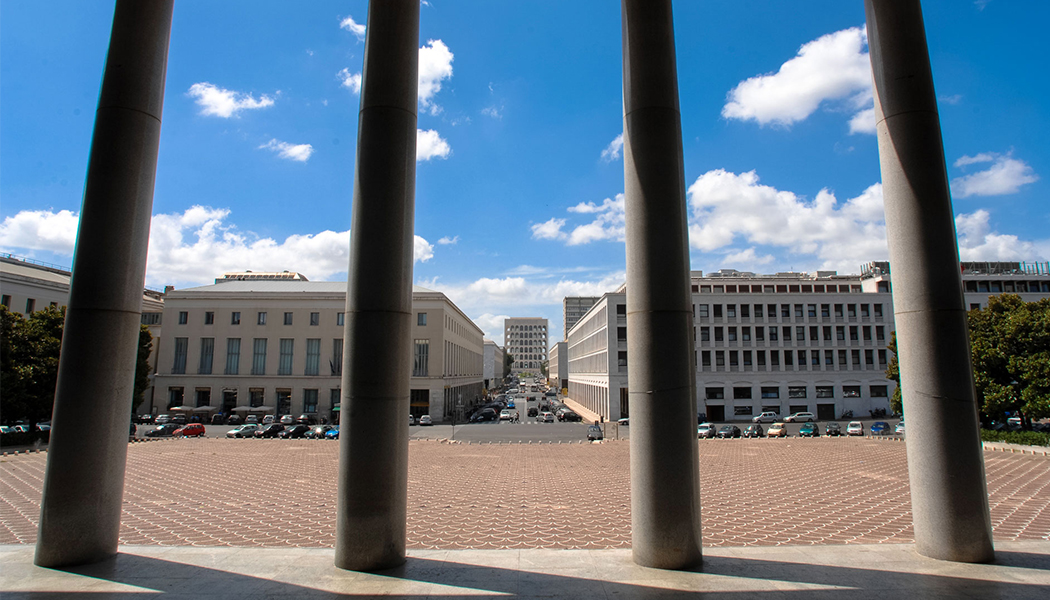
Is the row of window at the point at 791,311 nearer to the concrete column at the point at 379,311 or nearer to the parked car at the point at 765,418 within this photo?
the parked car at the point at 765,418

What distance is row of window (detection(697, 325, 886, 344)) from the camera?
228ft

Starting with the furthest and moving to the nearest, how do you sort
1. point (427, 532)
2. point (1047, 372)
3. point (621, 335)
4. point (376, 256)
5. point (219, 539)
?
point (621, 335), point (1047, 372), point (427, 532), point (219, 539), point (376, 256)

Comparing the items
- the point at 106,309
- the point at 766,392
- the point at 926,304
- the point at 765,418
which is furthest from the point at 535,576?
the point at 766,392

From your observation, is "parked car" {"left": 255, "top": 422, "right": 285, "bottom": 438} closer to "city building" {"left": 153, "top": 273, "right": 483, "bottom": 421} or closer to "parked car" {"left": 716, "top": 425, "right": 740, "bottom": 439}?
"city building" {"left": 153, "top": 273, "right": 483, "bottom": 421}

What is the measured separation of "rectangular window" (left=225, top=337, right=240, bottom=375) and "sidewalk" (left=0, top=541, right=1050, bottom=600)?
65.1 m

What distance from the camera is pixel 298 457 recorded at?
3023cm

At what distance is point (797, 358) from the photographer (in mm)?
69750

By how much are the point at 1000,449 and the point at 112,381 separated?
4359cm

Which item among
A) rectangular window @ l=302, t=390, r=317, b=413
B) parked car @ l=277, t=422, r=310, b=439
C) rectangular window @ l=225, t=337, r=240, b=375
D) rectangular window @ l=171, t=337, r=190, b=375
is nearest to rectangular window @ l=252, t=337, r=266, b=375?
rectangular window @ l=225, t=337, r=240, b=375

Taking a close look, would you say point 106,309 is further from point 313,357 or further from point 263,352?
point 263,352

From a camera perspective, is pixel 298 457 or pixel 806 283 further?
pixel 806 283

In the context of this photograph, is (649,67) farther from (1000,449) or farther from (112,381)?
(1000,449)

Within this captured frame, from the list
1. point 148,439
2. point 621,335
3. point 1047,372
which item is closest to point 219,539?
point 148,439

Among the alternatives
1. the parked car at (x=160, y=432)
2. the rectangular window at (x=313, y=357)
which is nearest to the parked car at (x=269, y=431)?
the parked car at (x=160, y=432)
